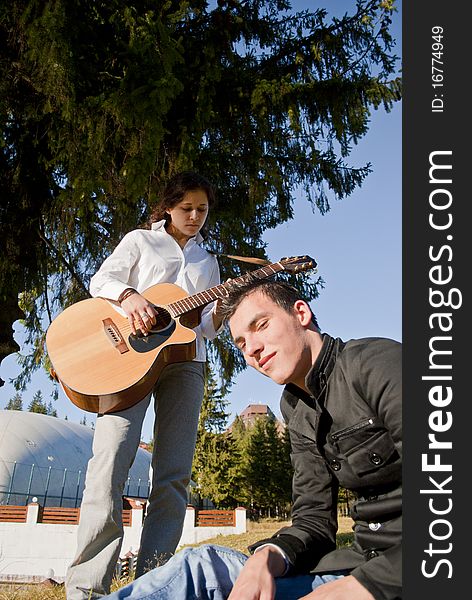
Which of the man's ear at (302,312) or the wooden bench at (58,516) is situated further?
the wooden bench at (58,516)

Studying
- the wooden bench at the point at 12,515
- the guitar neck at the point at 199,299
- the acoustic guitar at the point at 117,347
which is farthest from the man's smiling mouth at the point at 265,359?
the wooden bench at the point at 12,515

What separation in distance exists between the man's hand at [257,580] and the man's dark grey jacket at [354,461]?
97mm

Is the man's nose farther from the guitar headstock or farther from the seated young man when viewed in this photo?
the guitar headstock

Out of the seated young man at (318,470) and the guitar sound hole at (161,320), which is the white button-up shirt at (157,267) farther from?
the seated young man at (318,470)

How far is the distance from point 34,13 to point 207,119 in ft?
6.67

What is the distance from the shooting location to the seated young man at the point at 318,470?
52.2 inches

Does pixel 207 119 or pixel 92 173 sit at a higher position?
pixel 207 119

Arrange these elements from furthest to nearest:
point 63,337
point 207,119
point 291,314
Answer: point 207,119, point 63,337, point 291,314

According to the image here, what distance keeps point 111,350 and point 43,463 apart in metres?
35.4

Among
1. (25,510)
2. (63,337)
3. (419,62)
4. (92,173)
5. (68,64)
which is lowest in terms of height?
(25,510)

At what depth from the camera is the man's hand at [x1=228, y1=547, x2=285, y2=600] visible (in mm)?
1327

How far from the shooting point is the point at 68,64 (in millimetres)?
5559

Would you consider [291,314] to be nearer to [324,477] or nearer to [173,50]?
[324,477]

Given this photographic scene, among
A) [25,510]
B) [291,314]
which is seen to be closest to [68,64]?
[291,314]
